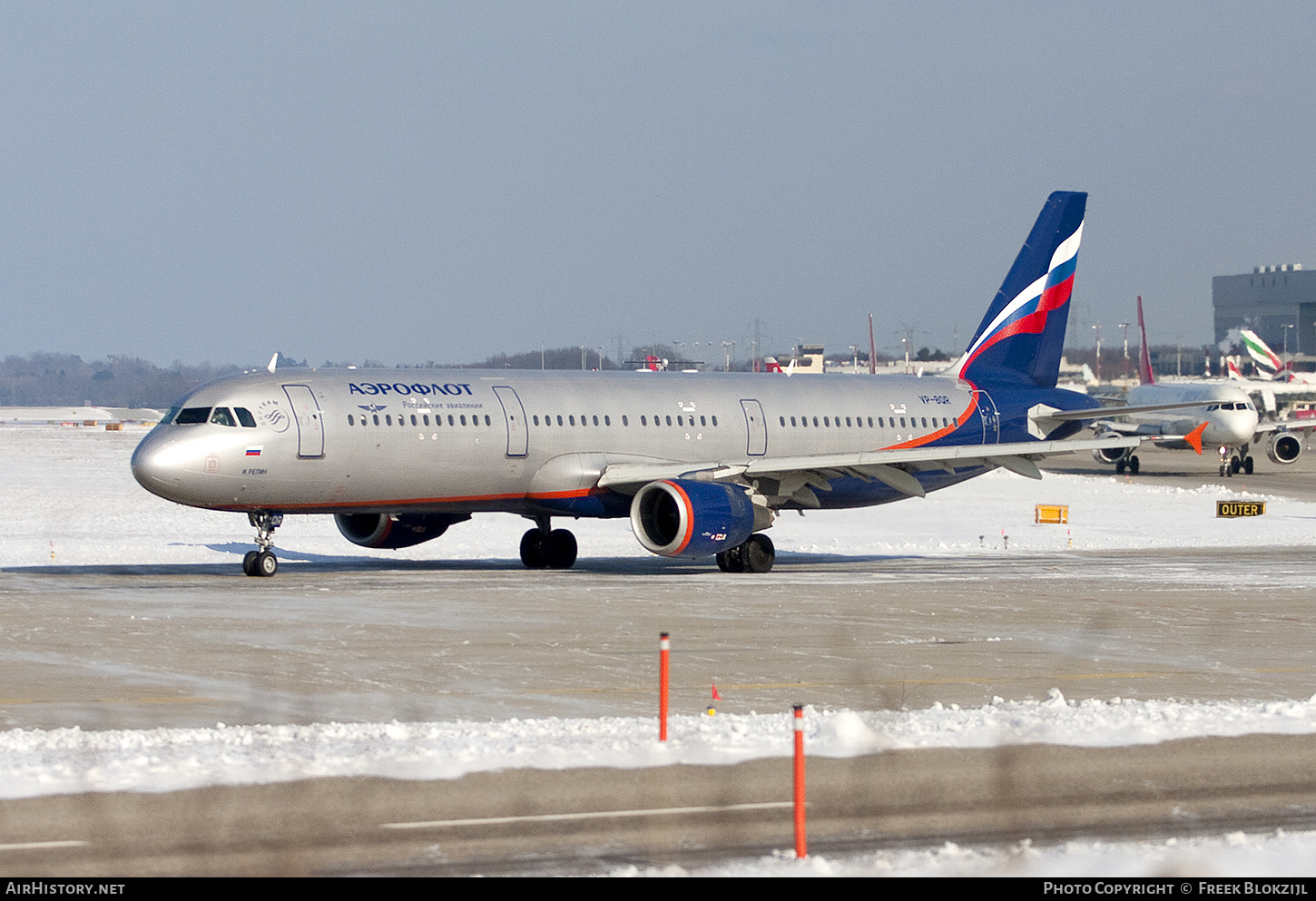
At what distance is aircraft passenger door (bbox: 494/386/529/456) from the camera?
109 ft

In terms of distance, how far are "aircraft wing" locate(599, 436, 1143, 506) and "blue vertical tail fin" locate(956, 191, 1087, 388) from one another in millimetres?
6560

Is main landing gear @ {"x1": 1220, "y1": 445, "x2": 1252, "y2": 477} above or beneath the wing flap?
beneath

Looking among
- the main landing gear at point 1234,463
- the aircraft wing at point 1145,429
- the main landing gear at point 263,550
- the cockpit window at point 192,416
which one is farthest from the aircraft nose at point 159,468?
the main landing gear at point 1234,463

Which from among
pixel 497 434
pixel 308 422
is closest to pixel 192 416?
pixel 308 422

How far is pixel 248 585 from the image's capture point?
96.0 feet

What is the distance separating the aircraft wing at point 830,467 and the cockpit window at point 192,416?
25.8 feet

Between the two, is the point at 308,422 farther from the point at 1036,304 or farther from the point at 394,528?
the point at 1036,304

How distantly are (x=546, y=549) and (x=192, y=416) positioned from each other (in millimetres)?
7973

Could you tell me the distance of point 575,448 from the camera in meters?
34.2

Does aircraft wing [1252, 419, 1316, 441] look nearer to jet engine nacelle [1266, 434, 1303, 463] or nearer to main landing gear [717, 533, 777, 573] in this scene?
jet engine nacelle [1266, 434, 1303, 463]

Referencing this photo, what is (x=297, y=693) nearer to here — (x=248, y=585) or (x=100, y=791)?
(x=100, y=791)

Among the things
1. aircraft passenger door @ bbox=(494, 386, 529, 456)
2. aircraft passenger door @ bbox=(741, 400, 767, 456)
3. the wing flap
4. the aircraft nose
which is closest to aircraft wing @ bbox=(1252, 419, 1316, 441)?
the wing flap

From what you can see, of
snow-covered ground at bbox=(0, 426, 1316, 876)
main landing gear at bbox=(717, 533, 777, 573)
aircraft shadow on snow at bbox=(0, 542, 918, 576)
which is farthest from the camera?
main landing gear at bbox=(717, 533, 777, 573)

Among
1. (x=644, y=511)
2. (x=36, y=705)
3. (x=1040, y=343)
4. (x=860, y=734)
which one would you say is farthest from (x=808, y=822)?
(x=1040, y=343)
